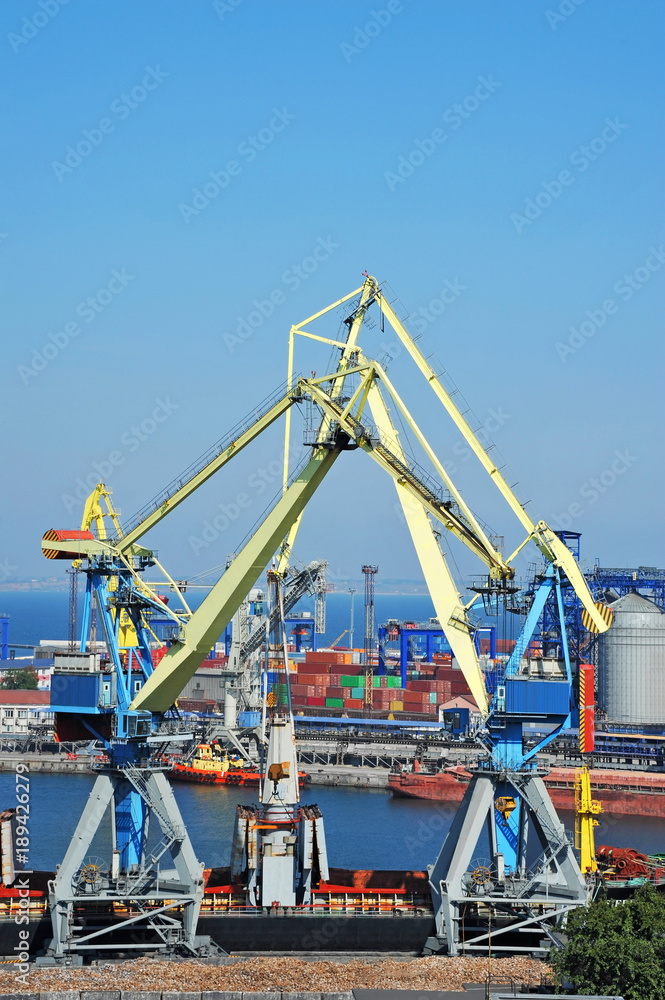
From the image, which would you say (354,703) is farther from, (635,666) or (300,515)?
(300,515)

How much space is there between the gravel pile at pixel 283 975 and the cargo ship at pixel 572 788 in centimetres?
3960

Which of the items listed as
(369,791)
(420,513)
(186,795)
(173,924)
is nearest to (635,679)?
(369,791)

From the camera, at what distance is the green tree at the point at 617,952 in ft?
90.7

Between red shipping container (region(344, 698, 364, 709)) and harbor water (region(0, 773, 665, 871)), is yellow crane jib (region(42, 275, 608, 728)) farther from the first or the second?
Answer: red shipping container (region(344, 698, 364, 709))

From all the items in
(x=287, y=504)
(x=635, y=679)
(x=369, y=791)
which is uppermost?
(x=287, y=504)

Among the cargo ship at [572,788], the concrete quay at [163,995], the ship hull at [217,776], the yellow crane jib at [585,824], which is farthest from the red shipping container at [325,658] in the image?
the concrete quay at [163,995]

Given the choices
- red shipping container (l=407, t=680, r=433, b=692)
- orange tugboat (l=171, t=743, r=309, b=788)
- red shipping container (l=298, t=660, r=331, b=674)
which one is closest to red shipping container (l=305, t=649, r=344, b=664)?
red shipping container (l=298, t=660, r=331, b=674)

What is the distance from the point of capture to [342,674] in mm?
106938

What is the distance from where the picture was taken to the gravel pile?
31.3 metres

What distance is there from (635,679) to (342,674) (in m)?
26.4

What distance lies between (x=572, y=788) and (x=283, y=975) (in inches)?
1770

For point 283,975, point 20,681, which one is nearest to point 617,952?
point 283,975

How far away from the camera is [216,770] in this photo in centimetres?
7631

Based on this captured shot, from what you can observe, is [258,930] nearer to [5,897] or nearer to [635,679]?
[5,897]
